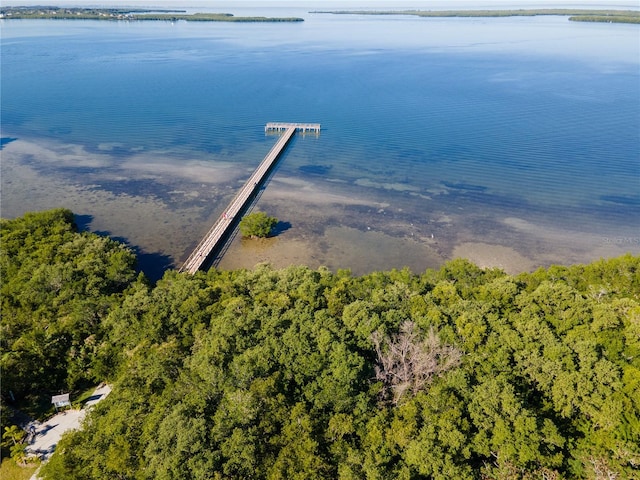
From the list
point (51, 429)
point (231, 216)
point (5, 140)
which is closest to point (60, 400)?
point (51, 429)

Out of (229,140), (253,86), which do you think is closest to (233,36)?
(253,86)

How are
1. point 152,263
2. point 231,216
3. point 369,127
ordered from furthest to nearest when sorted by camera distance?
point 369,127 < point 231,216 < point 152,263

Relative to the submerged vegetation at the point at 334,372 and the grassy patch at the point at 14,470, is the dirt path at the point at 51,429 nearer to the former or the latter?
the grassy patch at the point at 14,470

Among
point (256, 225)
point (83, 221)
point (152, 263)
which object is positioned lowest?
point (152, 263)

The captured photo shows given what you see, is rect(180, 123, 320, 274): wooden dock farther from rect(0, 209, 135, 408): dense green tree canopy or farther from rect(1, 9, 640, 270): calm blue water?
rect(0, 209, 135, 408): dense green tree canopy

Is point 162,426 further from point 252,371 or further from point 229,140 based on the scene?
point 229,140

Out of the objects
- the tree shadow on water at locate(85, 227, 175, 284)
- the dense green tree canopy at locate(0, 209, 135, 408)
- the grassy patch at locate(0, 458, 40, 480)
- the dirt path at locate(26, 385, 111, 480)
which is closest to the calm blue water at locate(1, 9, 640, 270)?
the tree shadow on water at locate(85, 227, 175, 284)

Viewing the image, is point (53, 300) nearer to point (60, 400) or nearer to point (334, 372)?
point (60, 400)
